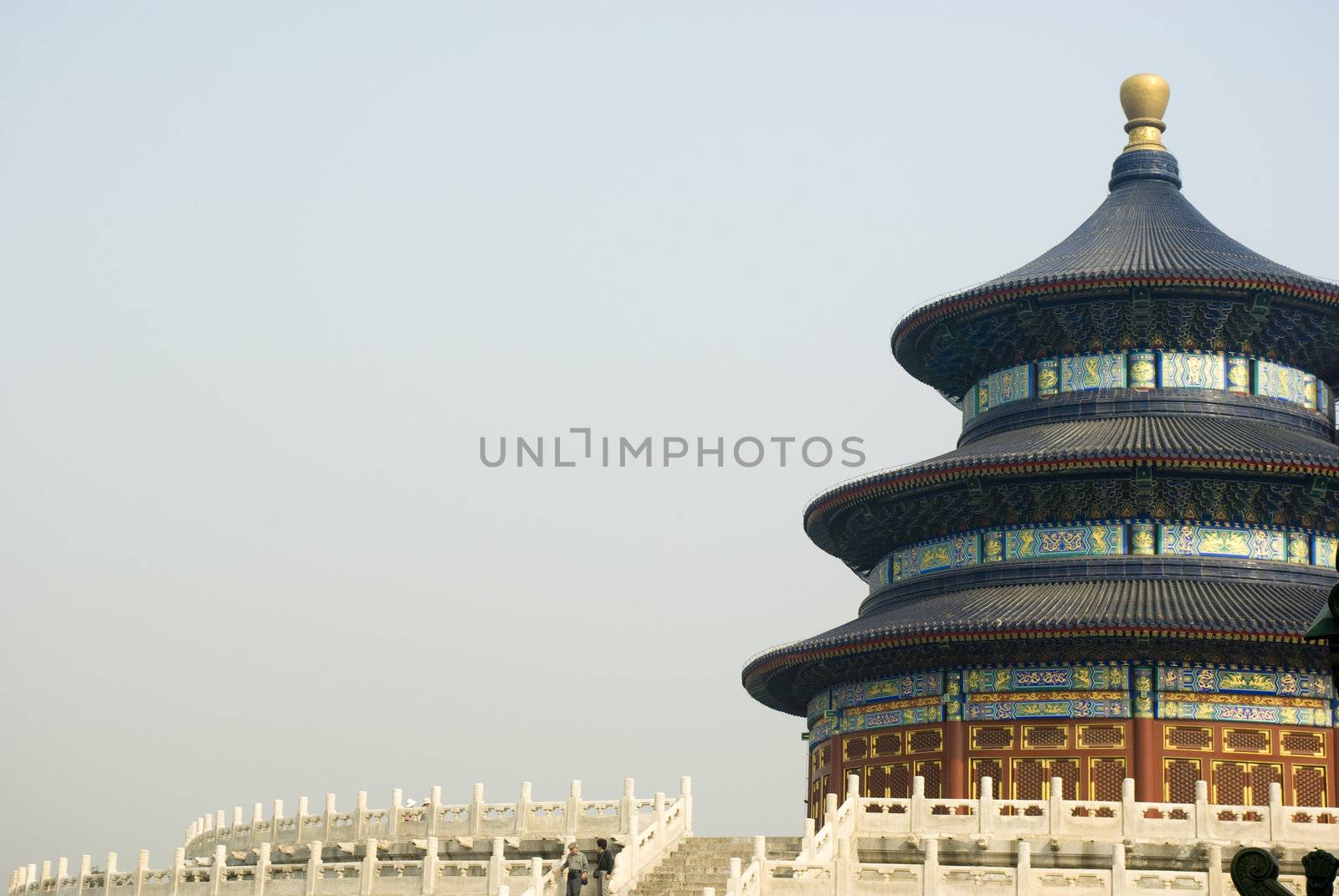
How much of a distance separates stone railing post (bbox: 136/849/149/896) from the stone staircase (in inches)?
412

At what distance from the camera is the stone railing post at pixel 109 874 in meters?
38.4

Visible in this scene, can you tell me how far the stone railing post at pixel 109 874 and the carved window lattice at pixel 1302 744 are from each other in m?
23.8

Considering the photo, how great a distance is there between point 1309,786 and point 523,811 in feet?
53.6

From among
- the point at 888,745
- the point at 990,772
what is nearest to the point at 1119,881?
the point at 990,772

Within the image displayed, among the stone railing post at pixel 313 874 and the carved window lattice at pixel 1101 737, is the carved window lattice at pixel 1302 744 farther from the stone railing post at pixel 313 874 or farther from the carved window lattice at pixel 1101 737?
the stone railing post at pixel 313 874

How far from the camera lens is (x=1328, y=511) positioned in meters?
44.8

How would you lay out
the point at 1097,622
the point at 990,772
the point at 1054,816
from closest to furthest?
1. the point at 1054,816
2. the point at 1097,622
3. the point at 990,772

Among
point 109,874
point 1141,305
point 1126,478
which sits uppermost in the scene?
point 1141,305

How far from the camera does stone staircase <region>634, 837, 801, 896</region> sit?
32.2m

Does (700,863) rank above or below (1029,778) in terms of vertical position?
below

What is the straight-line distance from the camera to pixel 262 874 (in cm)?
3491

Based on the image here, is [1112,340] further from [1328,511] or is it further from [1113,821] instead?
[1113,821]

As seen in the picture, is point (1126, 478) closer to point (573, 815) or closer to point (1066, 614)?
point (1066, 614)

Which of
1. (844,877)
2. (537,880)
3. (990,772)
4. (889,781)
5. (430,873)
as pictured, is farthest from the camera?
(889,781)
